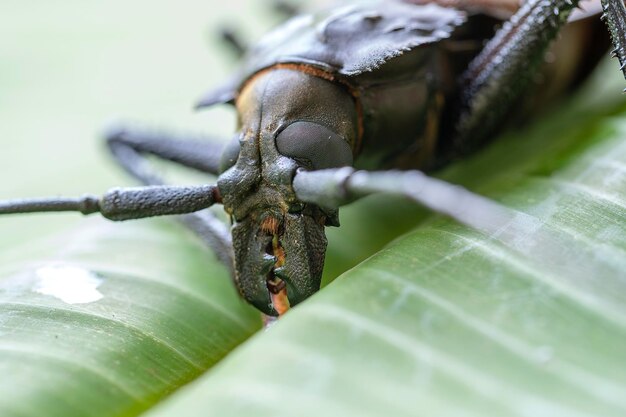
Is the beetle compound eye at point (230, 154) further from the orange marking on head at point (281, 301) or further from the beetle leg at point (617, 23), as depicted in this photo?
the beetle leg at point (617, 23)

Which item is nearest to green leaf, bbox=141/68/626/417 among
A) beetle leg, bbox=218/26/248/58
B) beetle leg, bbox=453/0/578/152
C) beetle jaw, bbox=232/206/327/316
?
beetle jaw, bbox=232/206/327/316

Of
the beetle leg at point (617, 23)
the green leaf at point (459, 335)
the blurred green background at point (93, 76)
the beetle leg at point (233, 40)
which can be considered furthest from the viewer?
the blurred green background at point (93, 76)

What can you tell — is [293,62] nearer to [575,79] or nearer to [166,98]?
[575,79]

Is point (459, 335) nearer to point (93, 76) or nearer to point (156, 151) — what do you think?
point (156, 151)

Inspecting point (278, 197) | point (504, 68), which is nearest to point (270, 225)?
point (278, 197)

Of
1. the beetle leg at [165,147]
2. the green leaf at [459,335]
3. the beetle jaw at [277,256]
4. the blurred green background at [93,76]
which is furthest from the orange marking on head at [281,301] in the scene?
the blurred green background at [93,76]
